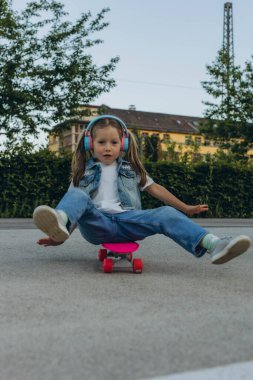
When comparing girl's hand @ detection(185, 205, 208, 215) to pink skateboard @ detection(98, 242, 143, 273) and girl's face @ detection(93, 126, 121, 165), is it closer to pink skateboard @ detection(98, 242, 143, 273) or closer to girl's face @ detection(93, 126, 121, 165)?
pink skateboard @ detection(98, 242, 143, 273)

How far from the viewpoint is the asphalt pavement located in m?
1.90

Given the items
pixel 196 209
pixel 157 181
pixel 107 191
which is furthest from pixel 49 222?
pixel 157 181

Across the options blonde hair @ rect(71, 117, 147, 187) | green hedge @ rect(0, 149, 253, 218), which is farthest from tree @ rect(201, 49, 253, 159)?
blonde hair @ rect(71, 117, 147, 187)

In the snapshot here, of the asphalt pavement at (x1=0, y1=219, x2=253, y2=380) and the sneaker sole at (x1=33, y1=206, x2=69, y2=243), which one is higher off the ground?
the sneaker sole at (x1=33, y1=206, x2=69, y2=243)

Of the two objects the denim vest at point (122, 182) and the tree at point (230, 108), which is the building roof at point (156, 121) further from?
the denim vest at point (122, 182)

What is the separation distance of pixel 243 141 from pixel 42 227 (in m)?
21.0

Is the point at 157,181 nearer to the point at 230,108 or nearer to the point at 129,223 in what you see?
the point at 230,108

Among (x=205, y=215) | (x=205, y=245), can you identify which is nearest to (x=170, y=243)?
(x=205, y=245)

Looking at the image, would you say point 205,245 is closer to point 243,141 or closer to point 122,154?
point 122,154

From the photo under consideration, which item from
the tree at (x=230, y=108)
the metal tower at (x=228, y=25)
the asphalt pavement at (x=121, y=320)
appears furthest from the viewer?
the metal tower at (x=228, y=25)

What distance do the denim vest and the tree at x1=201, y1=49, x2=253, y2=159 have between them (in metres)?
19.5

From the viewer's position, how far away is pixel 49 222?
3.66 meters

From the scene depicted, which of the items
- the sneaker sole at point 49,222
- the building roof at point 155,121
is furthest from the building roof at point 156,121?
the sneaker sole at point 49,222

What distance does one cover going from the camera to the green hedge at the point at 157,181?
1459cm
